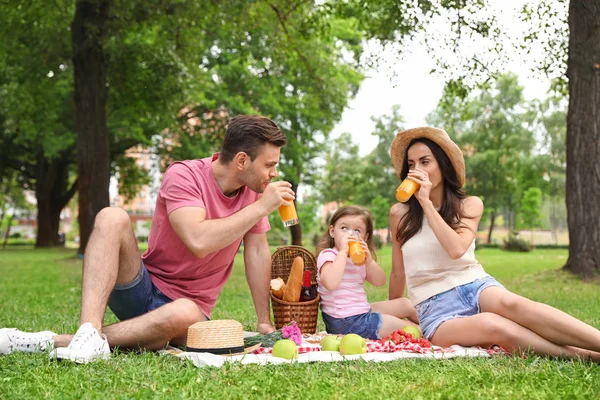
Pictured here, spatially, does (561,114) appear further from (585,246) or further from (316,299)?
(316,299)

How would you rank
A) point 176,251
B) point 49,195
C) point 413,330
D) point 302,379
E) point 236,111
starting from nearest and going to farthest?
1. point 302,379
2. point 176,251
3. point 413,330
4. point 236,111
5. point 49,195

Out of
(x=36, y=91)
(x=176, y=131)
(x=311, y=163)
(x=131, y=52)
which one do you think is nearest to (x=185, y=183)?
(x=131, y=52)

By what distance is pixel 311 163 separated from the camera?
30.0 metres

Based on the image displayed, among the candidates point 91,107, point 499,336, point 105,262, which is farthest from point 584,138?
point 91,107

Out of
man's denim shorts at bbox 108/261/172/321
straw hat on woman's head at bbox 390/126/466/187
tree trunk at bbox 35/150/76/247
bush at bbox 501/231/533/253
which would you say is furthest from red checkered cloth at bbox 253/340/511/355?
tree trunk at bbox 35/150/76/247

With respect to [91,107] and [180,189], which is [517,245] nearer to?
[91,107]

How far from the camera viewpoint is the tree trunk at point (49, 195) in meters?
30.8

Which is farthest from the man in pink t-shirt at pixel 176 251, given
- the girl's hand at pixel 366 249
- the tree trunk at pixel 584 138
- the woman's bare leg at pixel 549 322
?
the tree trunk at pixel 584 138

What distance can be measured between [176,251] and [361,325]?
1.49 meters

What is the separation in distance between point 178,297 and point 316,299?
1.18m

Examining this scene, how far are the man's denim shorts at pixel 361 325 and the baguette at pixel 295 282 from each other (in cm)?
35

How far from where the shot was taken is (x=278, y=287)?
4992mm

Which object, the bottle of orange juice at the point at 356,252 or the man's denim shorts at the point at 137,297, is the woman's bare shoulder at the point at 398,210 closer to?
the bottle of orange juice at the point at 356,252

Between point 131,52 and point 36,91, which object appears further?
point 36,91
